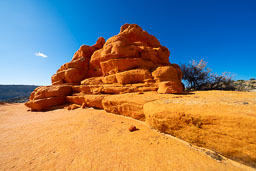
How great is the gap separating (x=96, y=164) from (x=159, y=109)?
2237mm

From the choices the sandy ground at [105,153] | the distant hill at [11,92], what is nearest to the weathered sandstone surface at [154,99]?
the sandy ground at [105,153]

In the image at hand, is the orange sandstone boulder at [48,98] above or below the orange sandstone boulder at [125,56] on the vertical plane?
below

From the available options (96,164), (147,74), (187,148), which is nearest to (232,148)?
(187,148)

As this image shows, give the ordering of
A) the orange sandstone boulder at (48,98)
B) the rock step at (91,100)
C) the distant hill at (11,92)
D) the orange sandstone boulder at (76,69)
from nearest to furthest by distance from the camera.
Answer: the rock step at (91,100), the orange sandstone boulder at (48,98), the orange sandstone boulder at (76,69), the distant hill at (11,92)

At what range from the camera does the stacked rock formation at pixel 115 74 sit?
5.98m

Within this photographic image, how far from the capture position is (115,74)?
7.34 meters

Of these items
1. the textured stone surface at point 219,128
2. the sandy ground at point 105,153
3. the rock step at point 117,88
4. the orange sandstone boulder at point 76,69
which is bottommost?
the sandy ground at point 105,153

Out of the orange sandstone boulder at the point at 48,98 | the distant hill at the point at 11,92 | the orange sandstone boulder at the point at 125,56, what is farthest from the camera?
the distant hill at the point at 11,92

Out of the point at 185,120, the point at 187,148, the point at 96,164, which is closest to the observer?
the point at 96,164

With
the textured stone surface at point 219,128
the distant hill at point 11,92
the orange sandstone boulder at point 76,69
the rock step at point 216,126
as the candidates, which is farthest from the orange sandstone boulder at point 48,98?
the distant hill at point 11,92

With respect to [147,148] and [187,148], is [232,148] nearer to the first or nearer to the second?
[187,148]

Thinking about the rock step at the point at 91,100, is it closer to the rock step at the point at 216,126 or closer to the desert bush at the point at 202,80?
the rock step at the point at 216,126

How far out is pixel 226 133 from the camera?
1789 mm

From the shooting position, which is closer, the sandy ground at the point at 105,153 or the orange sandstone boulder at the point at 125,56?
the sandy ground at the point at 105,153
